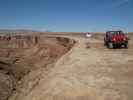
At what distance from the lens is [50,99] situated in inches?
272

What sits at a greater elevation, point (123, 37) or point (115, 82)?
point (123, 37)

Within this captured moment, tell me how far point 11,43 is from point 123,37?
53.0 meters

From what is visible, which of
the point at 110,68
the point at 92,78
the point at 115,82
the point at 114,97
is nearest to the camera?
the point at 114,97

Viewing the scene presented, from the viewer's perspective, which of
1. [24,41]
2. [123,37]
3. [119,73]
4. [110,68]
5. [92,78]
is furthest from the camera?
[24,41]

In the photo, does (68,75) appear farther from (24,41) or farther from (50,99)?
(24,41)

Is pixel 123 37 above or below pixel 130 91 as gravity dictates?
above

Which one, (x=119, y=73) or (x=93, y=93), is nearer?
(x=93, y=93)

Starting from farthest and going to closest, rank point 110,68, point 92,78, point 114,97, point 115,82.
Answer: point 110,68 → point 92,78 → point 115,82 → point 114,97

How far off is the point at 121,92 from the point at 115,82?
4.01 feet

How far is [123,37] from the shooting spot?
1912 centimetres

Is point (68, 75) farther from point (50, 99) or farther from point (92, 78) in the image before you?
point (50, 99)

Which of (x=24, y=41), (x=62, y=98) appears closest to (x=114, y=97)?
(x=62, y=98)

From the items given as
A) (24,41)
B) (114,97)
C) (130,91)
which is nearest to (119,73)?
(130,91)

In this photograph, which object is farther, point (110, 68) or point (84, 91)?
point (110, 68)
